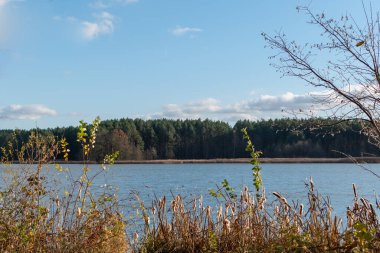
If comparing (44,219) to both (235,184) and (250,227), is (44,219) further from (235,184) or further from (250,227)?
(235,184)

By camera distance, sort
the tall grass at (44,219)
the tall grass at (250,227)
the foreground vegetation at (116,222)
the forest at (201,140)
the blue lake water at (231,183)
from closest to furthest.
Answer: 1. the tall grass at (250,227)
2. the foreground vegetation at (116,222)
3. the tall grass at (44,219)
4. the blue lake water at (231,183)
5. the forest at (201,140)

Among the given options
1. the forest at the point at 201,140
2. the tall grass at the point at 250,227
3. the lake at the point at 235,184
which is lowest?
the lake at the point at 235,184

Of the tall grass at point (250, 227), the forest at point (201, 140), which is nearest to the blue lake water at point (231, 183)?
the tall grass at point (250, 227)

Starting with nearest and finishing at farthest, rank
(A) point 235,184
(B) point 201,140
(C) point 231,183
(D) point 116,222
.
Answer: (D) point 116,222 < (A) point 235,184 < (C) point 231,183 < (B) point 201,140

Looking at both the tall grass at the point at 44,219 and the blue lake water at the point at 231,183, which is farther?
the blue lake water at the point at 231,183

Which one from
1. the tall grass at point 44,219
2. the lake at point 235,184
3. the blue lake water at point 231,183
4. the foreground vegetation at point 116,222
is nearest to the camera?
the foreground vegetation at point 116,222

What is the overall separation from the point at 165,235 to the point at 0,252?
6.80 feet

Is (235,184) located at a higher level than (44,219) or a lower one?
lower

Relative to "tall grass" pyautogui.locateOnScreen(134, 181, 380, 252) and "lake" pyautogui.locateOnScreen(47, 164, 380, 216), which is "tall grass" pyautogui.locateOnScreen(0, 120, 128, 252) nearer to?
"lake" pyautogui.locateOnScreen(47, 164, 380, 216)

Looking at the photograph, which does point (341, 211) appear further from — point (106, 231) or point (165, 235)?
point (106, 231)

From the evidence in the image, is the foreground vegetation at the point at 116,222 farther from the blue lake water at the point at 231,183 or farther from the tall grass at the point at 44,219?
the blue lake water at the point at 231,183

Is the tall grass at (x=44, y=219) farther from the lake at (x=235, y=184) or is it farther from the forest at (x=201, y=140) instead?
the forest at (x=201, y=140)

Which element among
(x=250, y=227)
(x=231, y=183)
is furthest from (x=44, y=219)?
(x=231, y=183)

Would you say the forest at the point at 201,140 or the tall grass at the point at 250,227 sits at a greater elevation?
the forest at the point at 201,140
